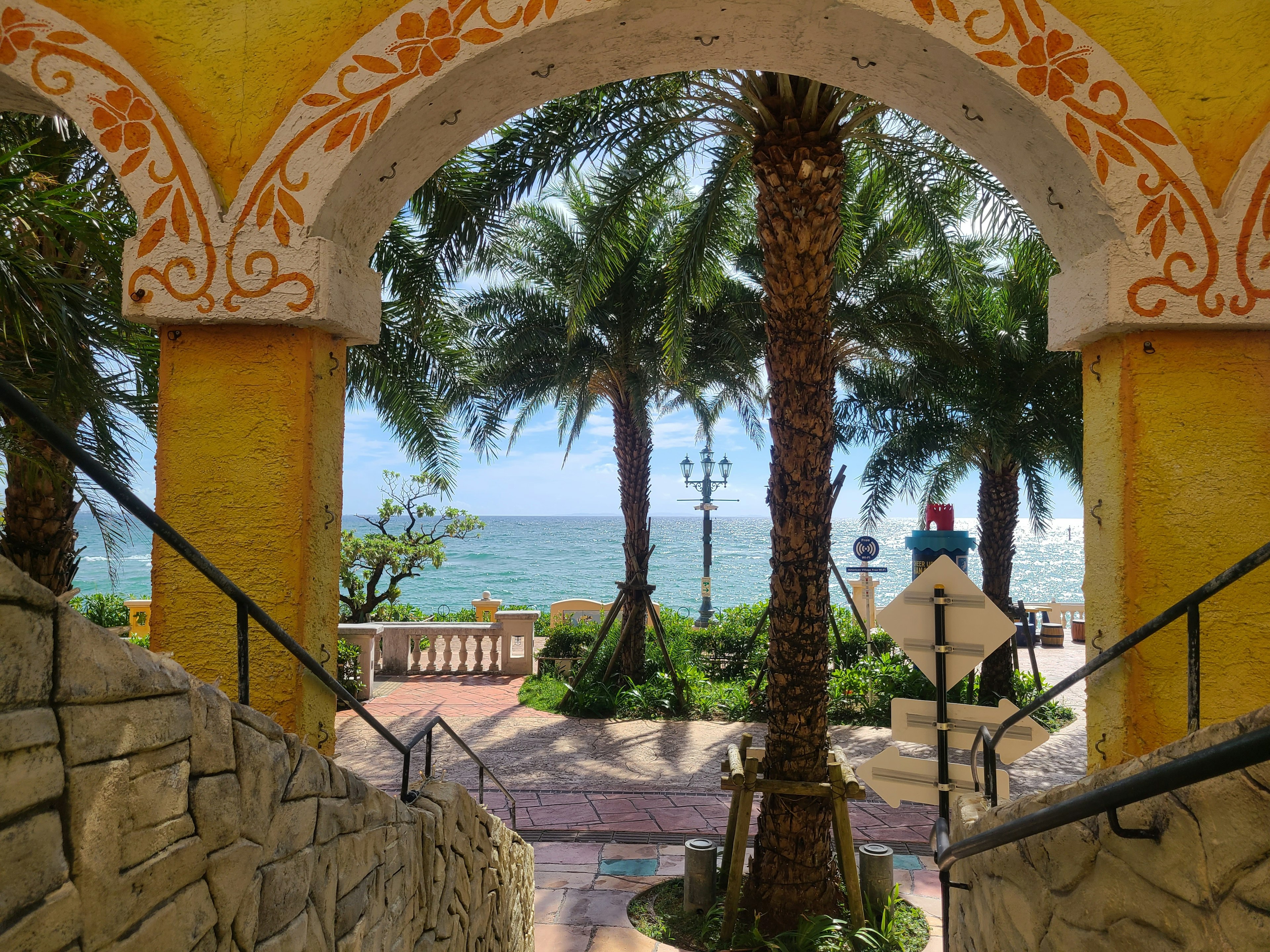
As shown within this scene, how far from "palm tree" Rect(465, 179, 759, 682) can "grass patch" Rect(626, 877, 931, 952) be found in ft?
20.6

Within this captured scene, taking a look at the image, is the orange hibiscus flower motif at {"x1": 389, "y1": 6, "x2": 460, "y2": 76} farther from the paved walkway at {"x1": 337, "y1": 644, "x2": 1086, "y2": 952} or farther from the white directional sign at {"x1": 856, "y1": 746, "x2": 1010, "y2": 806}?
the paved walkway at {"x1": 337, "y1": 644, "x2": 1086, "y2": 952}

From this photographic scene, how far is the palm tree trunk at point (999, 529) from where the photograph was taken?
12.8 meters

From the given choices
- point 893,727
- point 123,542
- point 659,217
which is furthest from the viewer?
point 659,217

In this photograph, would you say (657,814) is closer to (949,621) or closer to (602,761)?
(602,761)

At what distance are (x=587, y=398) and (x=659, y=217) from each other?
4228 millimetres

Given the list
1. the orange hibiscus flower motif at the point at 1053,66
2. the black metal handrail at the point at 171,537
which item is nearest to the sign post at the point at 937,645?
the orange hibiscus flower motif at the point at 1053,66

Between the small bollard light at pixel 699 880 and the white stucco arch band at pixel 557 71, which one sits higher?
the white stucco arch band at pixel 557 71

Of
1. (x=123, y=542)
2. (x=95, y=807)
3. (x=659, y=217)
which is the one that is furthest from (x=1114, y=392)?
(x=659, y=217)

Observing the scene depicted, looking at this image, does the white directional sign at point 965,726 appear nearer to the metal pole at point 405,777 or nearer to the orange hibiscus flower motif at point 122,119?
the metal pole at point 405,777

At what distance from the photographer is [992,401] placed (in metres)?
11.2

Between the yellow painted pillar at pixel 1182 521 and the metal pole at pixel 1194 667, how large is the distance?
2.06 ft

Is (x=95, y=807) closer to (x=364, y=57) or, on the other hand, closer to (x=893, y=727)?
(x=364, y=57)

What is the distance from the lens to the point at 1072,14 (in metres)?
3.19

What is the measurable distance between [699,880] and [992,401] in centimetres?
789
